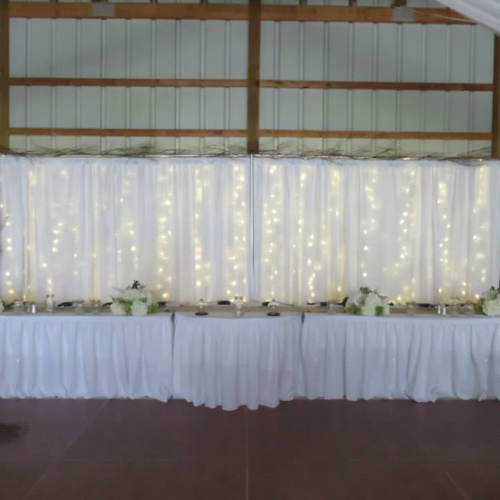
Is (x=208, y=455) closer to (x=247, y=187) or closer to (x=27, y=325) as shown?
(x=27, y=325)

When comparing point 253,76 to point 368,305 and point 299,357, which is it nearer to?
point 368,305

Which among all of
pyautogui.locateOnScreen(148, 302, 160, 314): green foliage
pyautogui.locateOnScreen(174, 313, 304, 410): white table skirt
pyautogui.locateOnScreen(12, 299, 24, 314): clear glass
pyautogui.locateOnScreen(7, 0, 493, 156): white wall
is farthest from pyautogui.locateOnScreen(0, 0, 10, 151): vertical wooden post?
pyautogui.locateOnScreen(174, 313, 304, 410): white table skirt

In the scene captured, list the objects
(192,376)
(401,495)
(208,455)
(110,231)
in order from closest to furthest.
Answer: (401,495) → (208,455) → (192,376) → (110,231)

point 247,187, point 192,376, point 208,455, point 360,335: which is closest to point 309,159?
point 247,187

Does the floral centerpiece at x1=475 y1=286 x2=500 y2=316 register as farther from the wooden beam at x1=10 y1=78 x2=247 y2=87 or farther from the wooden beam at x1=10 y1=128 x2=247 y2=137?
the wooden beam at x1=10 y1=78 x2=247 y2=87

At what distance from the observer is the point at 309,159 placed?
574 centimetres

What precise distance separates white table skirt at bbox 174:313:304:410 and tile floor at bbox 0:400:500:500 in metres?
0.14

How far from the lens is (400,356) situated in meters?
4.90

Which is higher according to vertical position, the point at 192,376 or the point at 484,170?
the point at 484,170

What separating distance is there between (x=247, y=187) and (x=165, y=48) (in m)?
1.79

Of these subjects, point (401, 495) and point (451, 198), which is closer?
point (401, 495)

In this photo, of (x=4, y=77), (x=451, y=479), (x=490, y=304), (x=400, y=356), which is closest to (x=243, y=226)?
(x=400, y=356)

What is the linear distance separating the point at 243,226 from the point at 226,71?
1.73 m

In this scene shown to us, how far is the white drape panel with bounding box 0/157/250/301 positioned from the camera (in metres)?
5.73
